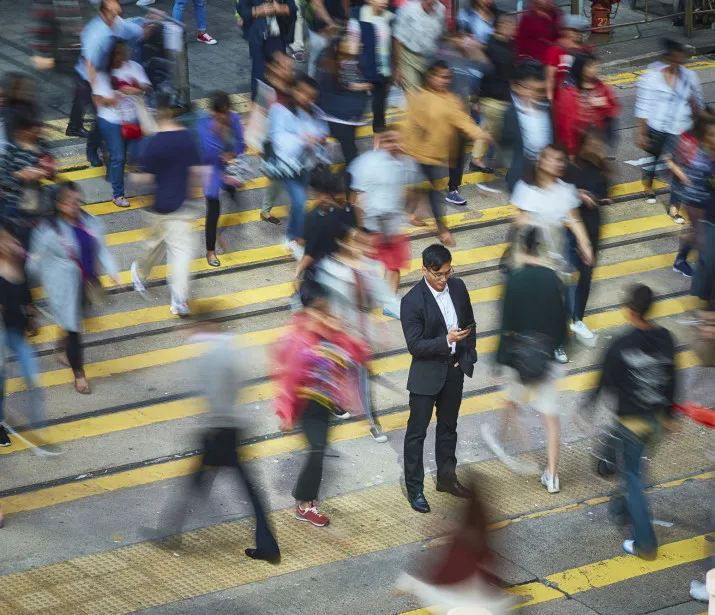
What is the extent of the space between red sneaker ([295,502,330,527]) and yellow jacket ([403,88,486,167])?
4.93 m

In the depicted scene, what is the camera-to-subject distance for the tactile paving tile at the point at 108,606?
8.68 metres

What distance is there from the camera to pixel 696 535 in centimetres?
960

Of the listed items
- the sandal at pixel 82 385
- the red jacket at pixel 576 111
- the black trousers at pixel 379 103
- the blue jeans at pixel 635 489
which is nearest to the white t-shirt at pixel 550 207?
the red jacket at pixel 576 111

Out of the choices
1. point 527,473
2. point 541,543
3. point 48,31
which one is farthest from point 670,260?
point 48,31

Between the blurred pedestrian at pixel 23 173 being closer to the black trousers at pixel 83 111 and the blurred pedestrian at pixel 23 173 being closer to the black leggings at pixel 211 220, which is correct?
the black leggings at pixel 211 220

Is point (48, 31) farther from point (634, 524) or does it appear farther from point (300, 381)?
point (634, 524)

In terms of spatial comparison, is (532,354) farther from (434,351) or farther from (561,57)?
(561,57)

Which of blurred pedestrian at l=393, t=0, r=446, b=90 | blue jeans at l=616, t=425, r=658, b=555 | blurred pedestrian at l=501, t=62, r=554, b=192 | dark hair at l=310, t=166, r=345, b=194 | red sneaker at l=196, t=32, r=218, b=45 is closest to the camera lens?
blue jeans at l=616, t=425, r=658, b=555

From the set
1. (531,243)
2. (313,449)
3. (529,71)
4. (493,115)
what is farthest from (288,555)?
(529,71)

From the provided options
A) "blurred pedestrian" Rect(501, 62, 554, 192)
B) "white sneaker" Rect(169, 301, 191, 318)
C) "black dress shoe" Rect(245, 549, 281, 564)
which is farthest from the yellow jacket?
"black dress shoe" Rect(245, 549, 281, 564)

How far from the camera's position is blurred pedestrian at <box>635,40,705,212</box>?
47.1 feet

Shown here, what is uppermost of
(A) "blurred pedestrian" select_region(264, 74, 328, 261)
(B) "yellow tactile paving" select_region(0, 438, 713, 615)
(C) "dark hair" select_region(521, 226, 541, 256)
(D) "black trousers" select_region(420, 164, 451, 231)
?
(C) "dark hair" select_region(521, 226, 541, 256)

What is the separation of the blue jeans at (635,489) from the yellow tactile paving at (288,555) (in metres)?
0.17

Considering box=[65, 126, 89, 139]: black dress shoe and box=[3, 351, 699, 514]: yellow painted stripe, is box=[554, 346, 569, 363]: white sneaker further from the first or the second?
box=[65, 126, 89, 139]: black dress shoe
